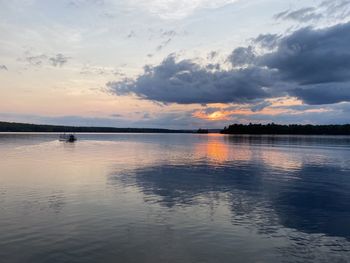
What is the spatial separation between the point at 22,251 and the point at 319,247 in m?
15.4

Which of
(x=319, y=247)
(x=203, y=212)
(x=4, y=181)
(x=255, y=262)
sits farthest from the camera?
(x=4, y=181)

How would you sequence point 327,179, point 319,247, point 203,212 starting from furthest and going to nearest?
point 327,179, point 203,212, point 319,247

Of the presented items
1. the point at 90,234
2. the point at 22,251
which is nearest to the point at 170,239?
the point at 90,234

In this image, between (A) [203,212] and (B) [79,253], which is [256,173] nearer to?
(A) [203,212]

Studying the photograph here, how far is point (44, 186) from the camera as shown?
36.1 meters

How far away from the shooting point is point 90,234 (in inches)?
781

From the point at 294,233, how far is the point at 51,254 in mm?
14032

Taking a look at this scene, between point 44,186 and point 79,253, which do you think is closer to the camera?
point 79,253

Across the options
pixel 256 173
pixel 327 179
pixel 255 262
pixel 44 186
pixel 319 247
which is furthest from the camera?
pixel 256 173

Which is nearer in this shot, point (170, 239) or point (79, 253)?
point (79, 253)

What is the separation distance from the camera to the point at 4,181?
3875 centimetres

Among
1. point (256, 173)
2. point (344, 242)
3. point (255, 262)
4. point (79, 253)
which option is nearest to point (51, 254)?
point (79, 253)

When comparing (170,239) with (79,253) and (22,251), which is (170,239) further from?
(22,251)

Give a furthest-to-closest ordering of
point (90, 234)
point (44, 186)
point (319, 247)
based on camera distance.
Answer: point (44, 186), point (90, 234), point (319, 247)
